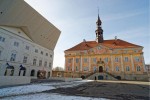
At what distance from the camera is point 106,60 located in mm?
41875

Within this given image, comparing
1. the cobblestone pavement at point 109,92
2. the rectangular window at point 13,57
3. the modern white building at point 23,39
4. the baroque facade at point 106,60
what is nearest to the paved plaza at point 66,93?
the cobblestone pavement at point 109,92

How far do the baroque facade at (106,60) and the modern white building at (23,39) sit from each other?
1210cm

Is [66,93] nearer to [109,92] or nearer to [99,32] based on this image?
[109,92]

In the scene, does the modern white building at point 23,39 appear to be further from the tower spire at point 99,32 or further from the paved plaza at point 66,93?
the tower spire at point 99,32

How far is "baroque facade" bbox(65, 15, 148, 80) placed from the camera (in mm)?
37969

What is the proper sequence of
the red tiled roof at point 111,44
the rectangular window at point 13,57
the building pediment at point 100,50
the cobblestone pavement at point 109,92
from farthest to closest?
1. the building pediment at point 100,50
2. the red tiled roof at point 111,44
3. the rectangular window at point 13,57
4. the cobblestone pavement at point 109,92

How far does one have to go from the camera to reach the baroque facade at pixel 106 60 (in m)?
38.0

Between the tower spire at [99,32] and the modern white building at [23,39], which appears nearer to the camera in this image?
the modern white building at [23,39]

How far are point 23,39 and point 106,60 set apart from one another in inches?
1154

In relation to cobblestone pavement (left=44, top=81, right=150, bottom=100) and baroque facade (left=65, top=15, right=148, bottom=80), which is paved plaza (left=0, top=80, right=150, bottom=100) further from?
baroque facade (left=65, top=15, right=148, bottom=80)

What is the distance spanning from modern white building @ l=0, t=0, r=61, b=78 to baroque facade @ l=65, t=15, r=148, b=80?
Answer: 12097 mm

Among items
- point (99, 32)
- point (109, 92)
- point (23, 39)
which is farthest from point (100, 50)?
point (109, 92)

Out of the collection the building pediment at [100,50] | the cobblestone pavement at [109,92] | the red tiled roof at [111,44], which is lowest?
the cobblestone pavement at [109,92]

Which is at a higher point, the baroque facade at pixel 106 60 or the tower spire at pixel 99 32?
the tower spire at pixel 99 32
